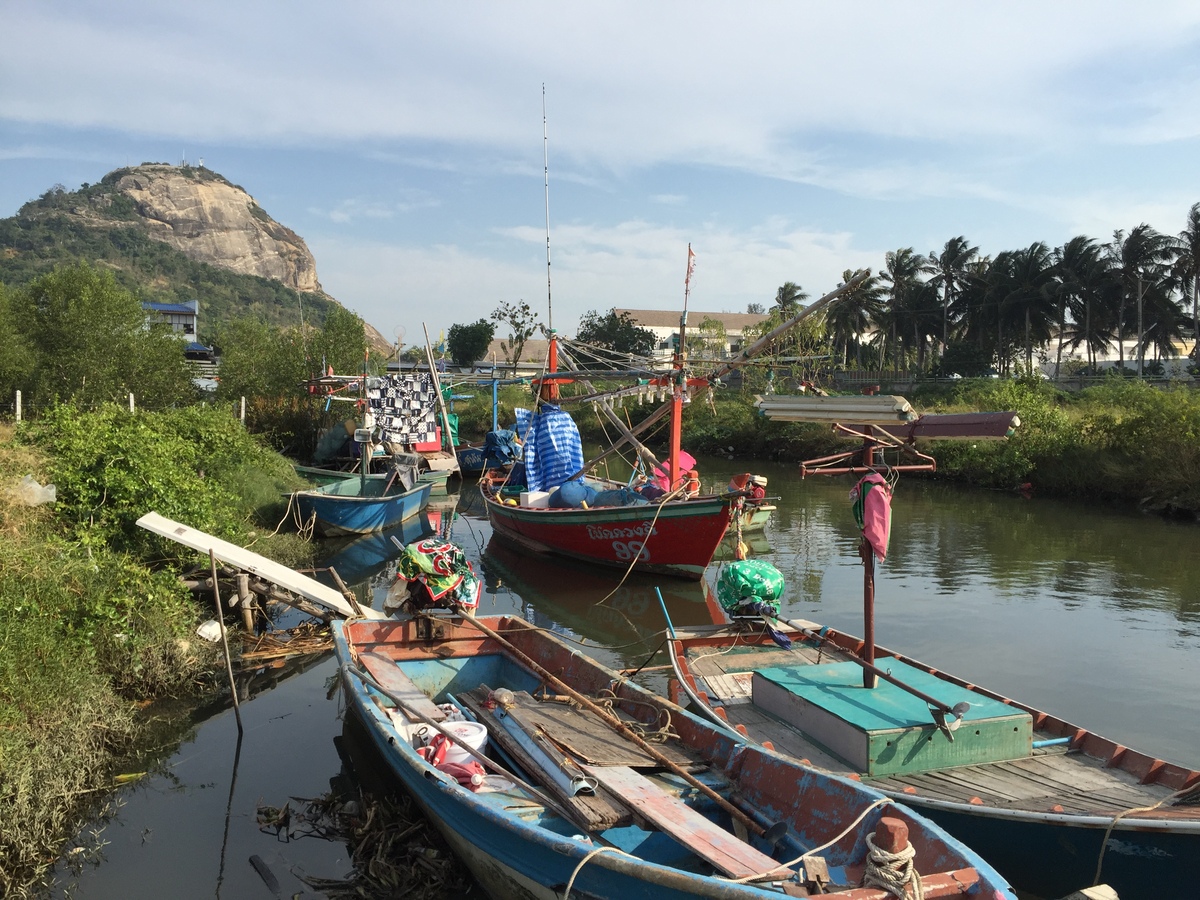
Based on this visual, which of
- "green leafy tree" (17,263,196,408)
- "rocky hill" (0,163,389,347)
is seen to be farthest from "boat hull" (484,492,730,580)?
"rocky hill" (0,163,389,347)

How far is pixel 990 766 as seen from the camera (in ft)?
21.7

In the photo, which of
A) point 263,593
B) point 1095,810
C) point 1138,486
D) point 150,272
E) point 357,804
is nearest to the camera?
point 1095,810

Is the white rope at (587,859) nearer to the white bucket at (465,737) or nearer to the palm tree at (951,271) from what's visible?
the white bucket at (465,737)

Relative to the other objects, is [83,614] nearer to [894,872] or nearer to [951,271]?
[894,872]

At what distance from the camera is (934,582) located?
16.7m

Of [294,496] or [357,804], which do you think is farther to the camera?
[294,496]

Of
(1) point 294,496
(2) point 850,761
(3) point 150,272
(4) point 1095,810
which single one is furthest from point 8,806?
(3) point 150,272

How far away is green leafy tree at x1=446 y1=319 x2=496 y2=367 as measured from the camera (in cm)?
7719

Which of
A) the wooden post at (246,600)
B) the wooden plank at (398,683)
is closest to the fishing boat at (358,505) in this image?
the wooden post at (246,600)

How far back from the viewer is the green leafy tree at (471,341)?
253 feet

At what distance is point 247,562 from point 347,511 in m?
8.36

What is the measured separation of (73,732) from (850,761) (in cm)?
644

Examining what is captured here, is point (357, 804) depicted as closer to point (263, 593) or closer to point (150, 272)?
point (263, 593)

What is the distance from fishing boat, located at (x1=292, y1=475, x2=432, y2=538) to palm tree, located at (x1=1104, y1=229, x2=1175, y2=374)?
40190 millimetres
